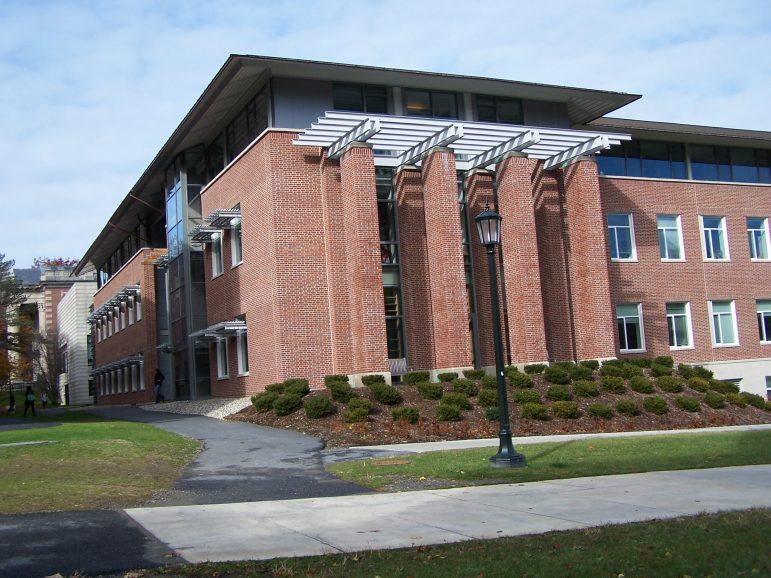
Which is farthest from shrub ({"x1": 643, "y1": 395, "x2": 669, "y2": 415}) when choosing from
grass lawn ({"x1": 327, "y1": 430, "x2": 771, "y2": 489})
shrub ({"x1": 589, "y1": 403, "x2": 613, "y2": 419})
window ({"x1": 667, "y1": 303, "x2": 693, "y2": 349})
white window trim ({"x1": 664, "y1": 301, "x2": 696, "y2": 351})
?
window ({"x1": 667, "y1": 303, "x2": 693, "y2": 349})

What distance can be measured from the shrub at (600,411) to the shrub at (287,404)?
810 centimetres

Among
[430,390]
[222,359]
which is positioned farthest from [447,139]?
[222,359]

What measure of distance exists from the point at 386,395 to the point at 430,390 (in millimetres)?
1427

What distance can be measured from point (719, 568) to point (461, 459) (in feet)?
30.0

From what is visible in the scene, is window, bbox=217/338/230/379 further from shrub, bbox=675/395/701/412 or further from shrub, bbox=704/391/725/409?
shrub, bbox=704/391/725/409

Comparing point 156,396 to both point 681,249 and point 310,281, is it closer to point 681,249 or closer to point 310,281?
point 310,281

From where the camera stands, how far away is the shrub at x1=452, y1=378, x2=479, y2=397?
80.6 ft

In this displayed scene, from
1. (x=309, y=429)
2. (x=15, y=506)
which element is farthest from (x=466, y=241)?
(x=15, y=506)

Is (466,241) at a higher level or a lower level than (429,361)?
higher

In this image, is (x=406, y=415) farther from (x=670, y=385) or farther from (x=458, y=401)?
(x=670, y=385)

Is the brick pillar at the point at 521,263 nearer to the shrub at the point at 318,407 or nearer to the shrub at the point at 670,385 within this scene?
the shrub at the point at 670,385

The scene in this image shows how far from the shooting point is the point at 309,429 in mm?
22359

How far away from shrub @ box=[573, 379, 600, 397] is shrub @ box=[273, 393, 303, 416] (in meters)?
8.11

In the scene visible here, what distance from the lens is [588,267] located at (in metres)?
31.1
